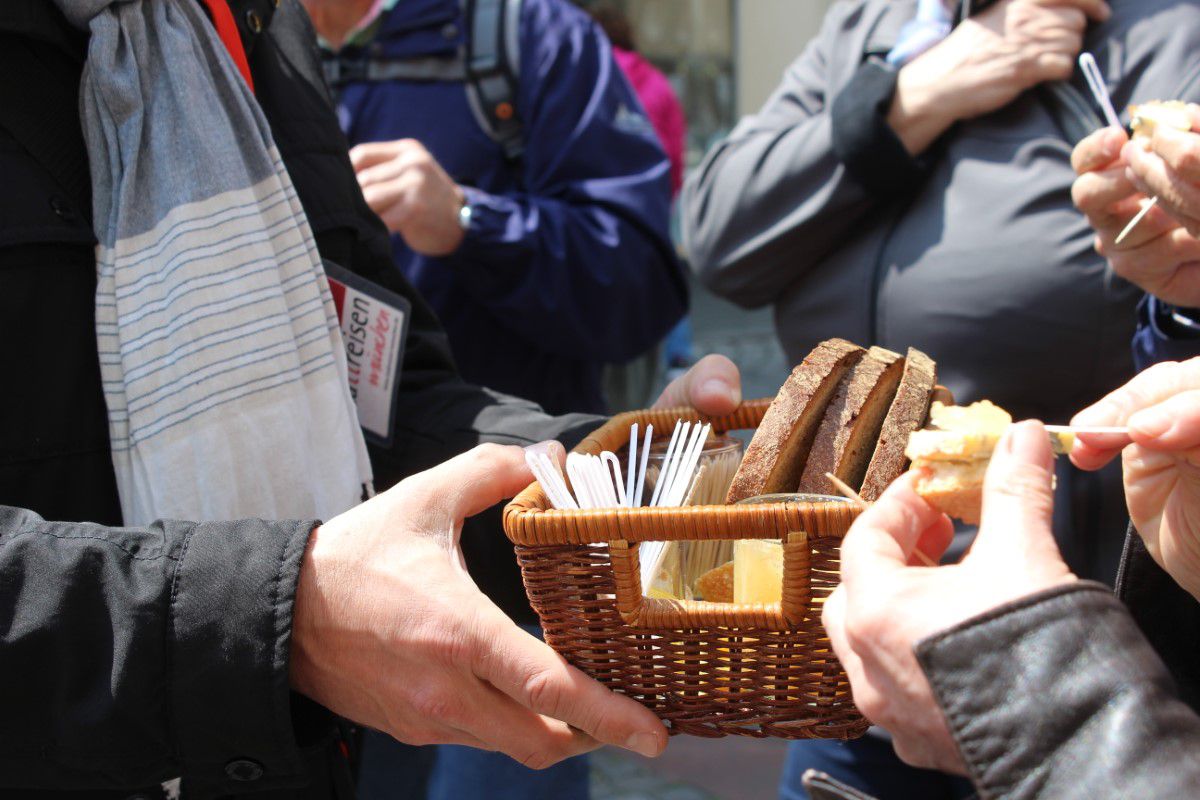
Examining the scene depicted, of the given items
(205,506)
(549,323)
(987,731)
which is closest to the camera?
(987,731)

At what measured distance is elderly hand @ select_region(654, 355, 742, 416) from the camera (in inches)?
67.5

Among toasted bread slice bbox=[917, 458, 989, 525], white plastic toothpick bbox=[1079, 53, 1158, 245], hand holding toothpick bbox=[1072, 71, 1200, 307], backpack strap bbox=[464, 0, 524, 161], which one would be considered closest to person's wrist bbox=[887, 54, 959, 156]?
white plastic toothpick bbox=[1079, 53, 1158, 245]

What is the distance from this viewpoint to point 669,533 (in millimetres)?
1178

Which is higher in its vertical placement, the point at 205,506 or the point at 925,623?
the point at 925,623

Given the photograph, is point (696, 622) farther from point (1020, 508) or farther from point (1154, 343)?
point (1154, 343)

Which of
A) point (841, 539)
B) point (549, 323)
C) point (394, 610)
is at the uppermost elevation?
point (841, 539)

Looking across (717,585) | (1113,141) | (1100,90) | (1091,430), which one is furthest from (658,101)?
(1091,430)

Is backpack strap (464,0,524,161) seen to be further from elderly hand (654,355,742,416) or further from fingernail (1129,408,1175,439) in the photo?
fingernail (1129,408,1175,439)

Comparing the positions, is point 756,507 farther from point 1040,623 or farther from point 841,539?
point 1040,623

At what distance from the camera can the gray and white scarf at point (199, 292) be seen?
1451 millimetres

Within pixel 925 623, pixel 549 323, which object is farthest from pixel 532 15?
pixel 925 623

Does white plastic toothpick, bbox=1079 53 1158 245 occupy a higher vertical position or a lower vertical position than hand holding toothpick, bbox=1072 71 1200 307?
higher

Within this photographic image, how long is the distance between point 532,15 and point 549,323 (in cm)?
80

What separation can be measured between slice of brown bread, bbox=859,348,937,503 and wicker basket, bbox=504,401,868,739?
0.59 ft
